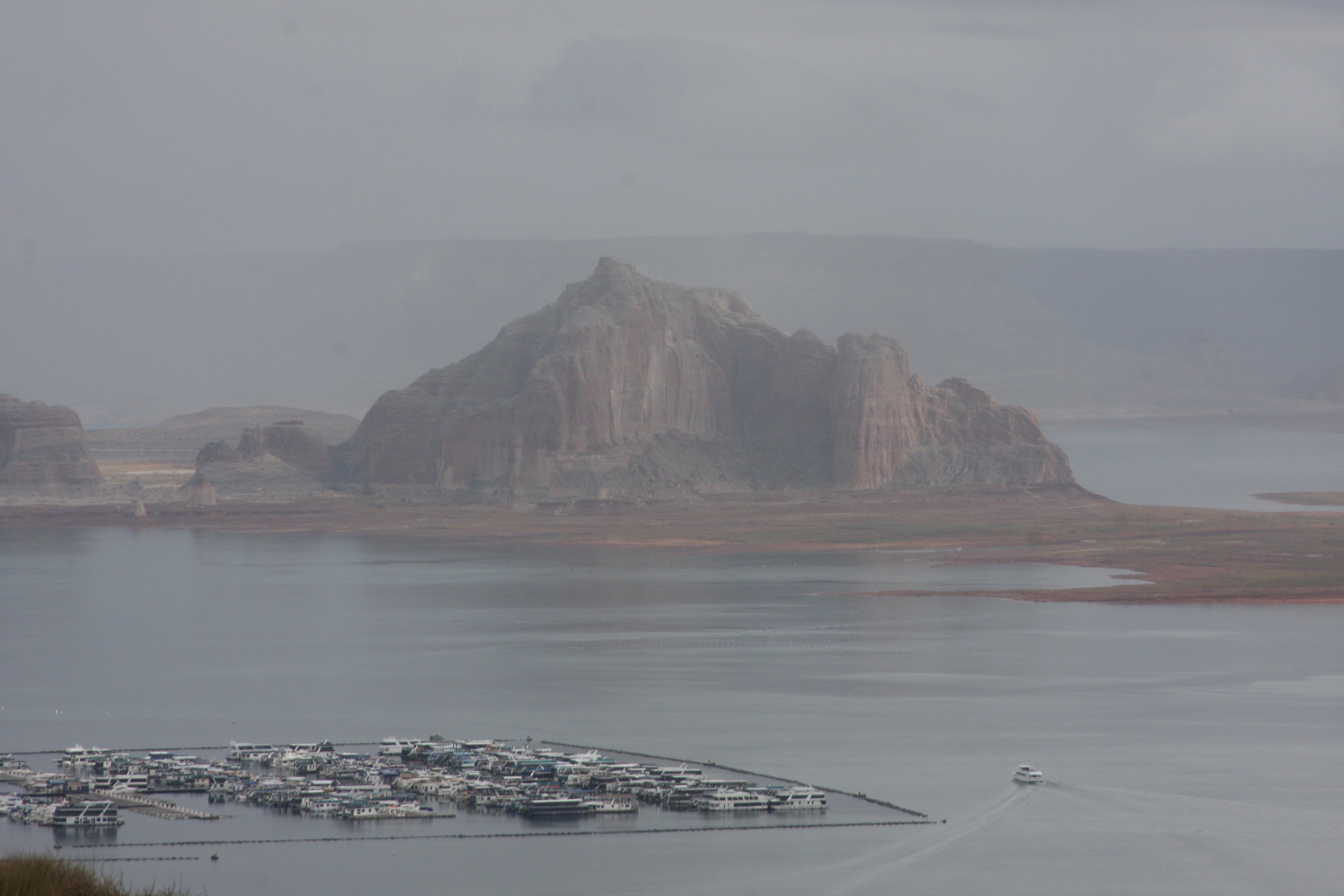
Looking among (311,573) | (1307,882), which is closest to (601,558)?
(311,573)

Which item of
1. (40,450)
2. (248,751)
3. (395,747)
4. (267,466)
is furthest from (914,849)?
(40,450)

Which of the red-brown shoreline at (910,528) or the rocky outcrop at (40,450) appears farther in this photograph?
the rocky outcrop at (40,450)

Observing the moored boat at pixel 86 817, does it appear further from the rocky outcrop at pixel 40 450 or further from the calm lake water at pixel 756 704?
the rocky outcrop at pixel 40 450

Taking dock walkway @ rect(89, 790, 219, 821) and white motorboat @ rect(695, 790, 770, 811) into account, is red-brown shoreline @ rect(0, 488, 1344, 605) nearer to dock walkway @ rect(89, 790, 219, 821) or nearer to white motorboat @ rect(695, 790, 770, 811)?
white motorboat @ rect(695, 790, 770, 811)

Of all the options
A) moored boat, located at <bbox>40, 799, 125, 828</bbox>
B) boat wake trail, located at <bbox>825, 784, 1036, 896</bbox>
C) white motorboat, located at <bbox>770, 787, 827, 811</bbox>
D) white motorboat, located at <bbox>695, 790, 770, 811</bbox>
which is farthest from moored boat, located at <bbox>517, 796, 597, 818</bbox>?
moored boat, located at <bbox>40, 799, 125, 828</bbox>

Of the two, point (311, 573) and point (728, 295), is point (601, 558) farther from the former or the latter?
point (728, 295)

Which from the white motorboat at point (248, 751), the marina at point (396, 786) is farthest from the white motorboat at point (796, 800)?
the white motorboat at point (248, 751)

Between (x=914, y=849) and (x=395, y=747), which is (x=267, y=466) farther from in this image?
(x=914, y=849)
